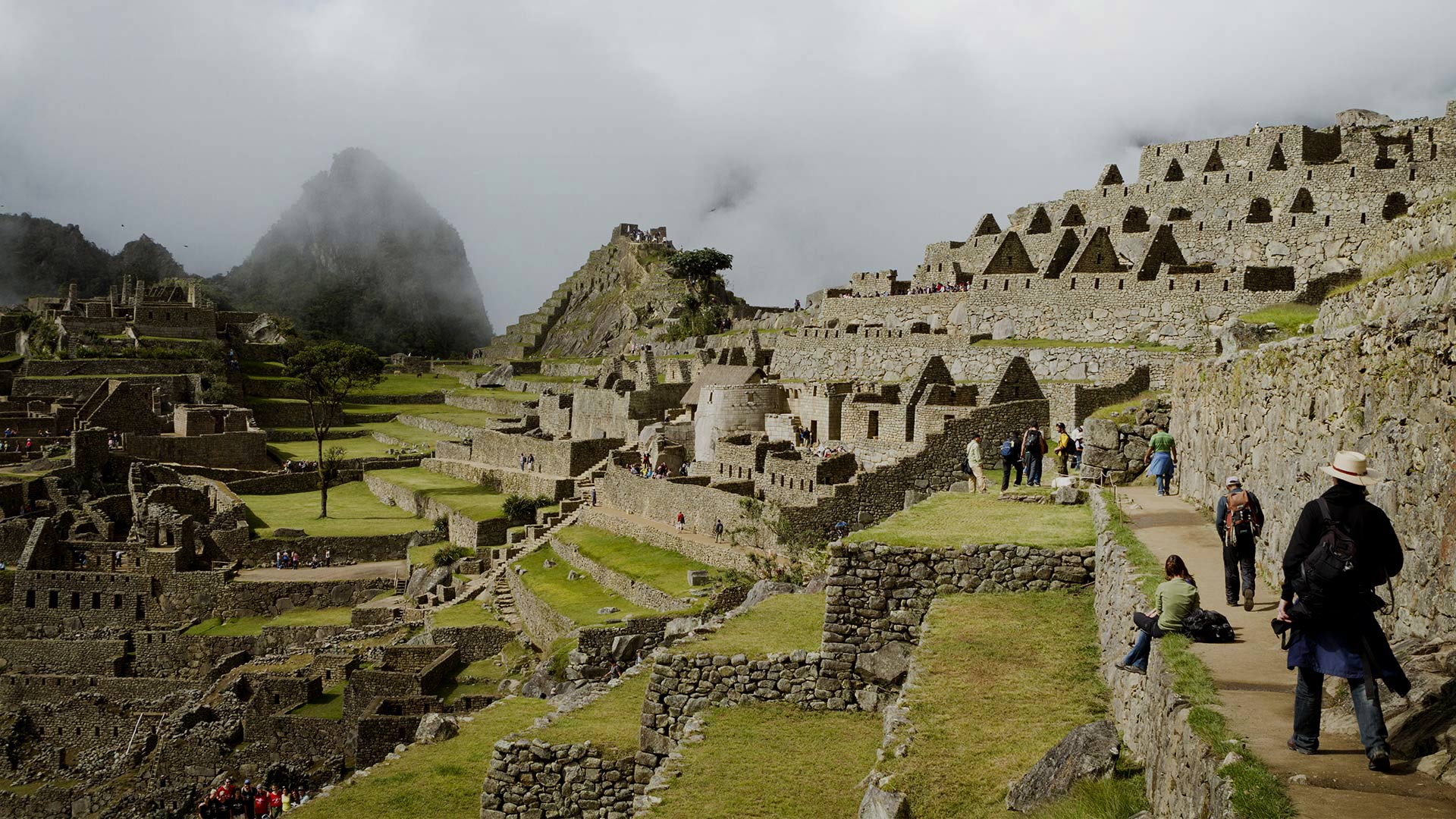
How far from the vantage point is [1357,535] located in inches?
230

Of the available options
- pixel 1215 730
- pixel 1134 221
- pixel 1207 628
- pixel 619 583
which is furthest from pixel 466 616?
pixel 1215 730

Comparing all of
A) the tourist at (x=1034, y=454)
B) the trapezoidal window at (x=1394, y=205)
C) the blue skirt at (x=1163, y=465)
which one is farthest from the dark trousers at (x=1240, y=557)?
the trapezoidal window at (x=1394, y=205)

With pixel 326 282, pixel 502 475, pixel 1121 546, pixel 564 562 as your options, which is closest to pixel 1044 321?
pixel 564 562

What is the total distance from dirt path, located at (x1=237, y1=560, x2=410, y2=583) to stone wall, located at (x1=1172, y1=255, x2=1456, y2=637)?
28474mm

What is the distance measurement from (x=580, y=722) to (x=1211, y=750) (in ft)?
31.5

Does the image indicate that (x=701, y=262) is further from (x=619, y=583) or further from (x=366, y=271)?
(x=366, y=271)

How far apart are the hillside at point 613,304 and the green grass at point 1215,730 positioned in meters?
64.2

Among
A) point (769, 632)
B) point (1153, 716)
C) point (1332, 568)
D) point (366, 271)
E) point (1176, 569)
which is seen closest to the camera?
point (1332, 568)

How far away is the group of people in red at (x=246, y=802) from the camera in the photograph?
23609mm

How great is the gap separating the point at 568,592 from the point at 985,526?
52.9 feet

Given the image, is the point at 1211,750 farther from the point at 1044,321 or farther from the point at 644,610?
the point at 1044,321

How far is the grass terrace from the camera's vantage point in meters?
39.0

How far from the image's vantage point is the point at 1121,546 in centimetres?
1057

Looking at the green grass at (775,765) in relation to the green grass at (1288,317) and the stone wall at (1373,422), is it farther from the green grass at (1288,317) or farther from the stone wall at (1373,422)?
the green grass at (1288,317)
